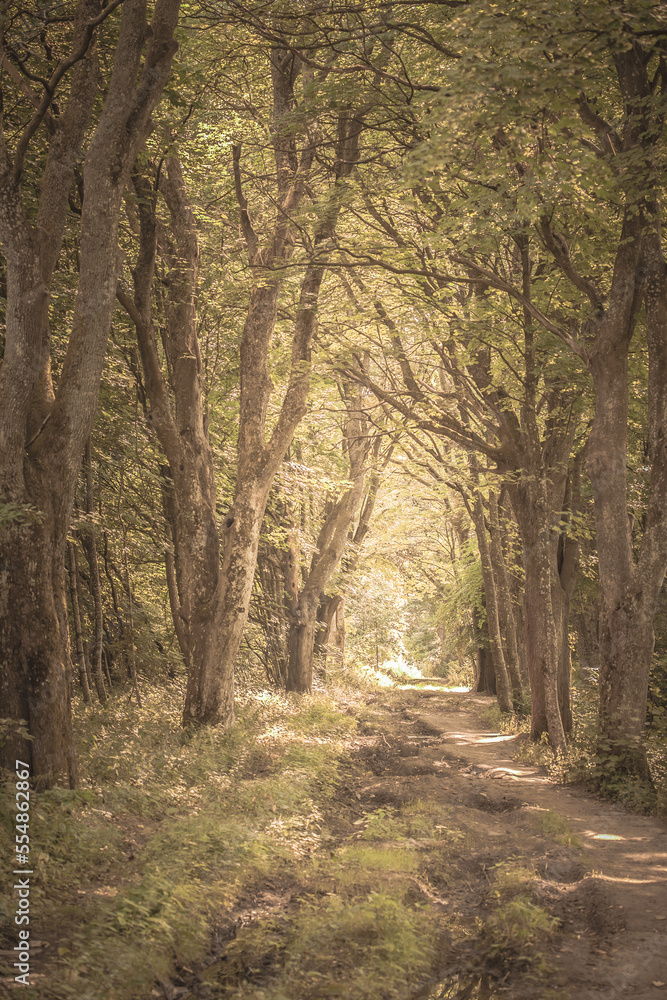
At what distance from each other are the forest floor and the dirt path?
2 cm

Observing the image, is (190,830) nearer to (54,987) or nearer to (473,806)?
(54,987)

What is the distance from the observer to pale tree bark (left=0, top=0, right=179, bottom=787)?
5.91 metres

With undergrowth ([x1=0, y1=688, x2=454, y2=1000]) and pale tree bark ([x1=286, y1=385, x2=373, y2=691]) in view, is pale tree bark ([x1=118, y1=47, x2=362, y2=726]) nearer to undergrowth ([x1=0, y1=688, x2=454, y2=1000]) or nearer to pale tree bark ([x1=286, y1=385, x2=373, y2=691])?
undergrowth ([x1=0, y1=688, x2=454, y2=1000])

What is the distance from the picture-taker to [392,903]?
5230 millimetres

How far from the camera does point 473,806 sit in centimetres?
839

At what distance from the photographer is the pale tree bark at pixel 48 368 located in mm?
5906

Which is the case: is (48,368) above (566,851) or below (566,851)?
above

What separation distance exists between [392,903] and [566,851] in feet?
6.85

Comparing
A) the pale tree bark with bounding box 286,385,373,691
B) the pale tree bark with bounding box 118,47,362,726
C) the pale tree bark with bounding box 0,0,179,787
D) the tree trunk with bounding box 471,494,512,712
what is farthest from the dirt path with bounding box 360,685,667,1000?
the pale tree bark with bounding box 286,385,373,691

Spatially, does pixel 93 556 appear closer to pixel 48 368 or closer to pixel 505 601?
pixel 48 368

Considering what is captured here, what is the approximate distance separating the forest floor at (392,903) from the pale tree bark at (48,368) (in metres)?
1.24

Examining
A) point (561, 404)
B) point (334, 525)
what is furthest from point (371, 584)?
point (561, 404)

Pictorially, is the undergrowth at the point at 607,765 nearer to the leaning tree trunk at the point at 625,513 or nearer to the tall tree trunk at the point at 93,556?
the leaning tree trunk at the point at 625,513

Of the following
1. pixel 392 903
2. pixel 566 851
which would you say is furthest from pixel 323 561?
pixel 392 903
